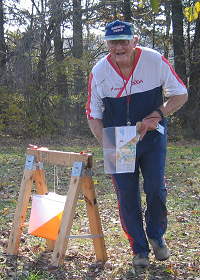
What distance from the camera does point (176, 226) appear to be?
206 inches

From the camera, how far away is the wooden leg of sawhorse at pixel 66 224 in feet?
11.8

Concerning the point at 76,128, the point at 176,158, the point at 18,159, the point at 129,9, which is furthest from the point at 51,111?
the point at 176,158

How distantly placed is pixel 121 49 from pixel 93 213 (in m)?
1.53

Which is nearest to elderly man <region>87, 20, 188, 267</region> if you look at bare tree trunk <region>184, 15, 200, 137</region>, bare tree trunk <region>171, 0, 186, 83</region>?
bare tree trunk <region>184, 15, 200, 137</region>

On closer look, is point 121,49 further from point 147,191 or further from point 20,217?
point 20,217

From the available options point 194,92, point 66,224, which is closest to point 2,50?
point 194,92

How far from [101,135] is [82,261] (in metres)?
1.28

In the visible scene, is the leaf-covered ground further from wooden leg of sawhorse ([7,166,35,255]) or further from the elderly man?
the elderly man

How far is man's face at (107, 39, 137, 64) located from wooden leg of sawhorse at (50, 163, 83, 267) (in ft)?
3.67

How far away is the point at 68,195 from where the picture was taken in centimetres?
363

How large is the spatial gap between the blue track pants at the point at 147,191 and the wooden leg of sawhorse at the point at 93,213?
243mm

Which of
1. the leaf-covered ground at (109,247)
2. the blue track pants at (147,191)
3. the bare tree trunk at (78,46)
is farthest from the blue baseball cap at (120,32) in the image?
the bare tree trunk at (78,46)

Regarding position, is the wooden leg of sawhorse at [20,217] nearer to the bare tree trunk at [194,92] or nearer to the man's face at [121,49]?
the man's face at [121,49]

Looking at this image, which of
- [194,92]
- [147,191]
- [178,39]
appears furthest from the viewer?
[178,39]
